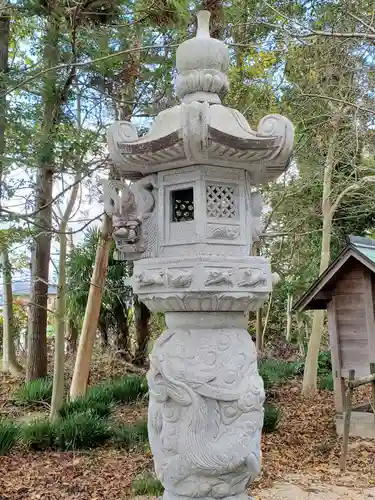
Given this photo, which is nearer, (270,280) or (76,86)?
(270,280)

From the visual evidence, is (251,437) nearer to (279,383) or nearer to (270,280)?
(270,280)

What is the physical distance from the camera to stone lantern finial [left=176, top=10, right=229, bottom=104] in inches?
118

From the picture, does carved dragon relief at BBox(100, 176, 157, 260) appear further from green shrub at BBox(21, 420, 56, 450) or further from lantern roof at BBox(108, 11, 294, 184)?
green shrub at BBox(21, 420, 56, 450)

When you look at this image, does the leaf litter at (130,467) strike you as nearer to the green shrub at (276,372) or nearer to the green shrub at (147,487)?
the green shrub at (147,487)

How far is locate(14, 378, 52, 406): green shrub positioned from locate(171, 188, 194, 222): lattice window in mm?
5866

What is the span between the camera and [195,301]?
282 centimetres

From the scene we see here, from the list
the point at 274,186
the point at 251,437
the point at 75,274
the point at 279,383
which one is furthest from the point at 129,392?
the point at 251,437

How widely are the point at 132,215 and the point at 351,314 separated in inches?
182

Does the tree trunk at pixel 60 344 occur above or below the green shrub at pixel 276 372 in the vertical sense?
above

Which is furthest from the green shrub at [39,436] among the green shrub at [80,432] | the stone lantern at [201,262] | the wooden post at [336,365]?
the wooden post at [336,365]

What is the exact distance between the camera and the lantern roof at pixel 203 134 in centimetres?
272

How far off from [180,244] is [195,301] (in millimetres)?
365

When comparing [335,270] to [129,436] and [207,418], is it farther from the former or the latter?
[207,418]

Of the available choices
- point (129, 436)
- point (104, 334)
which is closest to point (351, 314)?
point (129, 436)
